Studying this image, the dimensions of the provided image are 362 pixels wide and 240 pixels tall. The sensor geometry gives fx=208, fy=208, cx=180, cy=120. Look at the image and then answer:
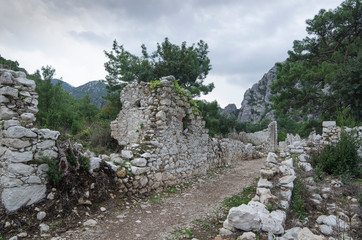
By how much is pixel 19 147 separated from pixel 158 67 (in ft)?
46.8

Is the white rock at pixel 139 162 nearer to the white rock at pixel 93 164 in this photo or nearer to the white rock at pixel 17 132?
the white rock at pixel 93 164

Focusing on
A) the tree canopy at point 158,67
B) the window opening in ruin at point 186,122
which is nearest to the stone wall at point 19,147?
the window opening in ruin at point 186,122

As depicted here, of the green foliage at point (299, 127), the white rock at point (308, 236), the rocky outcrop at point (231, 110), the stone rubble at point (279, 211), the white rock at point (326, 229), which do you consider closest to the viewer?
the white rock at point (308, 236)

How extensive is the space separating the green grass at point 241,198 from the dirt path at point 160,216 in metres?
0.20

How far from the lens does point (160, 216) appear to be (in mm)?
4305

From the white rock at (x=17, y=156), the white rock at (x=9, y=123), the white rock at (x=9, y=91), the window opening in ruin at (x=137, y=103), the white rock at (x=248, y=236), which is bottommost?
the white rock at (x=248, y=236)

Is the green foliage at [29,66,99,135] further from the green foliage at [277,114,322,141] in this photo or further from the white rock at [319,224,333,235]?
the green foliage at [277,114,322,141]

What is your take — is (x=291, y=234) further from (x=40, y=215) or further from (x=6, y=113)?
(x=6, y=113)

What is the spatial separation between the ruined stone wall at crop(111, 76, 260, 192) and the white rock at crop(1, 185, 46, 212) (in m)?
1.80

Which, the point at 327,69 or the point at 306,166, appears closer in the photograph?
the point at 306,166

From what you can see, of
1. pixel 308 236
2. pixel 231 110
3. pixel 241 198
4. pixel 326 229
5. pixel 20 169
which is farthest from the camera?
pixel 231 110

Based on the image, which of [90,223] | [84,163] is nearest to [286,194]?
[90,223]

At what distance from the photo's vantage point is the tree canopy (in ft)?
54.7

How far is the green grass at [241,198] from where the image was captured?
4923 mm
